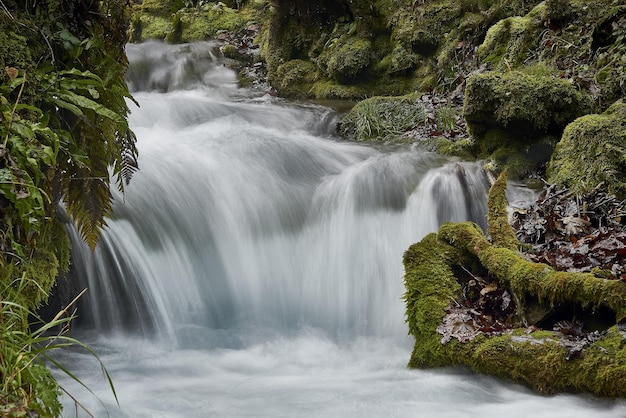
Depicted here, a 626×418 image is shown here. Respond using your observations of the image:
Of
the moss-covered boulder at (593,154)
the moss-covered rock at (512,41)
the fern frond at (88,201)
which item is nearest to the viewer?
the fern frond at (88,201)

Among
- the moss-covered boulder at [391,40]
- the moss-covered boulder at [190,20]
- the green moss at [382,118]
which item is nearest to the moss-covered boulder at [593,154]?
the green moss at [382,118]

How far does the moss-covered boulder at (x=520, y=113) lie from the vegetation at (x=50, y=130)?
4585 millimetres

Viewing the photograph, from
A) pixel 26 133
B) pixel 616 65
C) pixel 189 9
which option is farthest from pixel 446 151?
pixel 189 9

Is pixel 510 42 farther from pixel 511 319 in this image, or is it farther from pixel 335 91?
pixel 511 319

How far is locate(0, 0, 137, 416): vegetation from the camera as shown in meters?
2.79

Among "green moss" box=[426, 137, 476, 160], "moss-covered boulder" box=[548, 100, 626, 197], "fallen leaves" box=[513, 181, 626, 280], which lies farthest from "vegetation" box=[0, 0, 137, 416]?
"green moss" box=[426, 137, 476, 160]

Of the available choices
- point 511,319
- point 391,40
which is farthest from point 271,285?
point 391,40

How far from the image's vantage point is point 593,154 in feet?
19.2

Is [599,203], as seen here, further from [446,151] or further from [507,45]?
[507,45]

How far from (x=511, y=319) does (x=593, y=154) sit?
96.9 inches

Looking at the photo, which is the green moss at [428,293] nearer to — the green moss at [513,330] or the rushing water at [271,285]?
the green moss at [513,330]

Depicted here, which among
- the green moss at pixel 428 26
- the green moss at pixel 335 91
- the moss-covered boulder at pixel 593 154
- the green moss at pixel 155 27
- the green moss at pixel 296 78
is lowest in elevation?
the moss-covered boulder at pixel 593 154

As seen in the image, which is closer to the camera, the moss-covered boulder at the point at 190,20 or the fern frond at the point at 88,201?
the fern frond at the point at 88,201

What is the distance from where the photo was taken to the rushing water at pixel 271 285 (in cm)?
389
